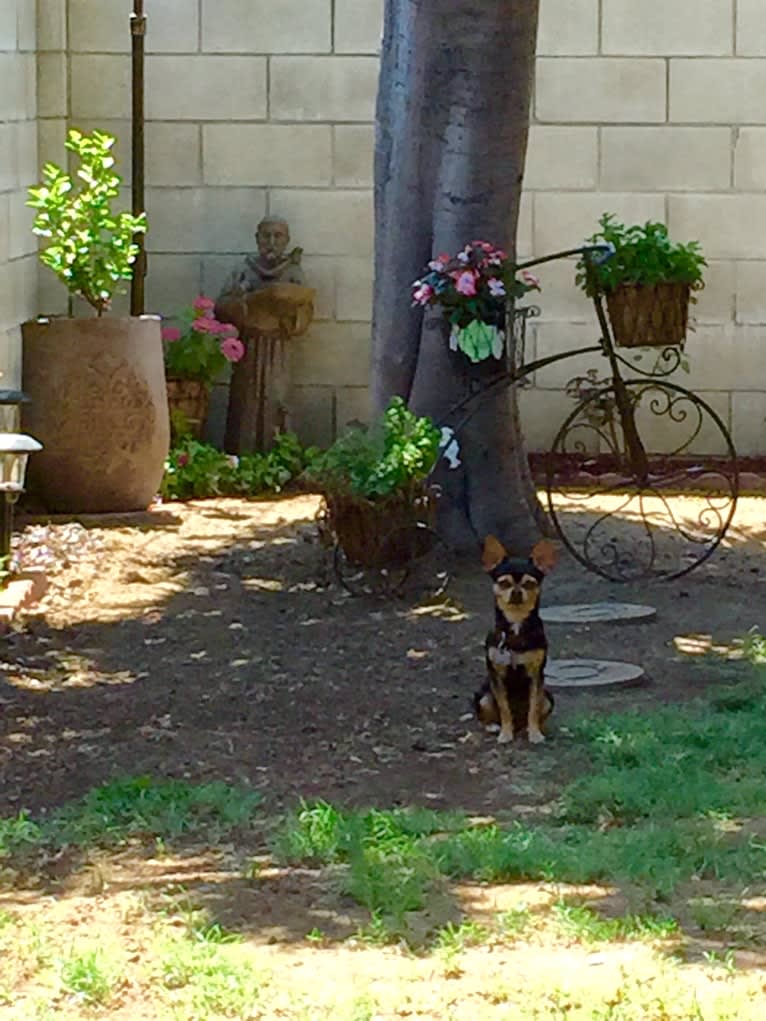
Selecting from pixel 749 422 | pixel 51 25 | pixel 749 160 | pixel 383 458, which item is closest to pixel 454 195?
pixel 383 458

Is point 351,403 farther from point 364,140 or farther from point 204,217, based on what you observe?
point 364,140

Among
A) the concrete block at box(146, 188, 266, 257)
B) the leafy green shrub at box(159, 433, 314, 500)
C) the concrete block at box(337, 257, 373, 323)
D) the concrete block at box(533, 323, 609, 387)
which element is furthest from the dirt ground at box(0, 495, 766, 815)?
the concrete block at box(146, 188, 266, 257)

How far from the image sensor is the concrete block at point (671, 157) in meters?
11.4

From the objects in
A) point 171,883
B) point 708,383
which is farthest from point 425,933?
point 708,383

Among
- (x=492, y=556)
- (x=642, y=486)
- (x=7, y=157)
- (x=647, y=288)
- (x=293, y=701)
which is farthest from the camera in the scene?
(x=7, y=157)

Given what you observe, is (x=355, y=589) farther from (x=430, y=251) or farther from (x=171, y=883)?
(x=171, y=883)

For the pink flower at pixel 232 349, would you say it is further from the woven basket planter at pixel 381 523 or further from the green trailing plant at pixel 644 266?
the green trailing plant at pixel 644 266

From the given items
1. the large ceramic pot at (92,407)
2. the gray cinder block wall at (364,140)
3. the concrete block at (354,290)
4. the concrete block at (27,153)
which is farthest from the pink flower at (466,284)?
the concrete block at (27,153)

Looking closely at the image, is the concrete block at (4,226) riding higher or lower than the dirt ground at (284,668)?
higher

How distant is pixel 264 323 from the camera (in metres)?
11.4

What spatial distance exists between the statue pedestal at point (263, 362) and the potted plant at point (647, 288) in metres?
3.06

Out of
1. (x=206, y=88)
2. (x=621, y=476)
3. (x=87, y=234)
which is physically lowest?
(x=621, y=476)

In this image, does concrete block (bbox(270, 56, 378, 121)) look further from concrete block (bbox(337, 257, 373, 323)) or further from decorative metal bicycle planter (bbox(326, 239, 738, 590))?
decorative metal bicycle planter (bbox(326, 239, 738, 590))

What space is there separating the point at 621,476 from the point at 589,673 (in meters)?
3.82
